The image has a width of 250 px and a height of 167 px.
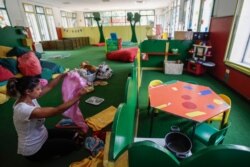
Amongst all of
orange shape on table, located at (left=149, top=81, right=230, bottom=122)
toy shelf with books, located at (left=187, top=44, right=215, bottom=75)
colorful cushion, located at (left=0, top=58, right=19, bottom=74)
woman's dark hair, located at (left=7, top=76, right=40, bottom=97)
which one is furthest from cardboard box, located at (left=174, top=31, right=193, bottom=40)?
colorful cushion, located at (left=0, top=58, right=19, bottom=74)

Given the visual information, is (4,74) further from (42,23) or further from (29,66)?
(42,23)

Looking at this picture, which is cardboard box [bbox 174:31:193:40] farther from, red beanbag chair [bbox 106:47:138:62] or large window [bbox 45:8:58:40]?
large window [bbox 45:8:58:40]

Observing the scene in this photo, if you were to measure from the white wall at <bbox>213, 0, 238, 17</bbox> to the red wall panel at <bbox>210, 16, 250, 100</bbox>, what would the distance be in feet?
0.30

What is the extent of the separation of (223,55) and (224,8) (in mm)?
1076

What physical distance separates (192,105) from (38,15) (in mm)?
10781

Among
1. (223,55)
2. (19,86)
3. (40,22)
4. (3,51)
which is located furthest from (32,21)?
(223,55)

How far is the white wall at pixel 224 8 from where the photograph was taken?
3111mm

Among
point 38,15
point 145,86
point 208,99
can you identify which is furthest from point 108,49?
point 38,15

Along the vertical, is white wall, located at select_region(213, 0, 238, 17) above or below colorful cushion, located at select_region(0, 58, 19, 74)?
above

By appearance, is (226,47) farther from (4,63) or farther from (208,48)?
(4,63)

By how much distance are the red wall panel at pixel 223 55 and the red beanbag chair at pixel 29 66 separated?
4.38 metres

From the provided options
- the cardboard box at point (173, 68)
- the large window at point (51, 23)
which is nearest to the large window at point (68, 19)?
the large window at point (51, 23)

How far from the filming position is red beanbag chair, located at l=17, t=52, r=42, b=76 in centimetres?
358

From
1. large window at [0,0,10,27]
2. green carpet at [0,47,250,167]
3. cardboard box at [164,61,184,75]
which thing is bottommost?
green carpet at [0,47,250,167]
